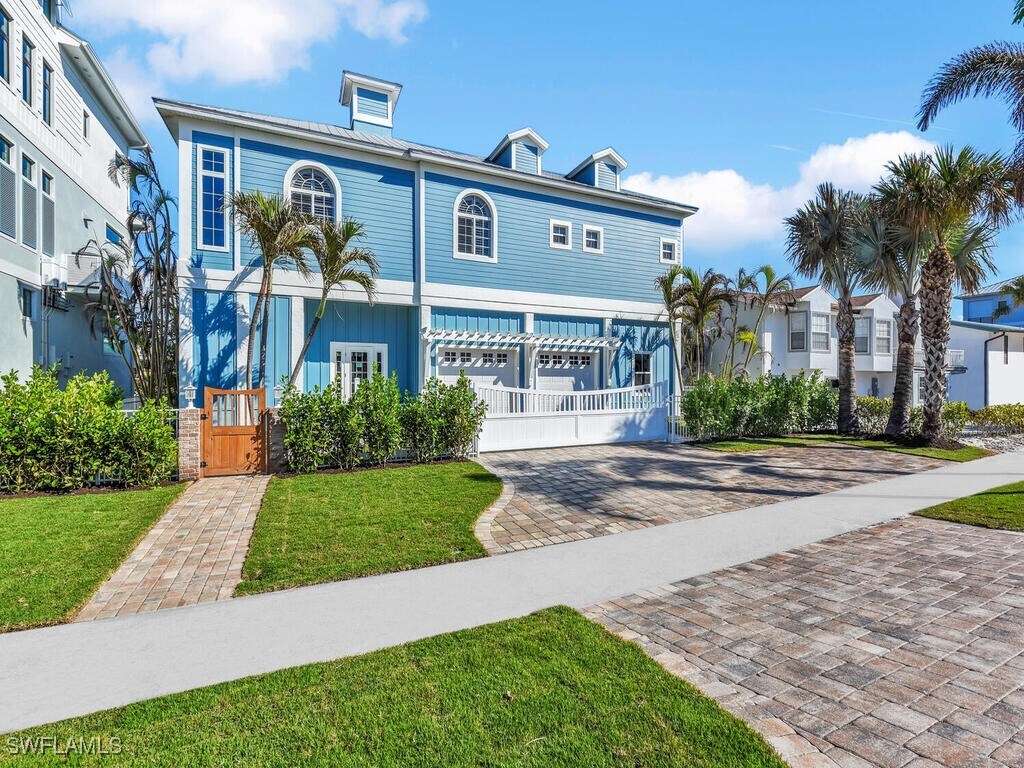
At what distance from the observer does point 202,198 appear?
12.2 metres

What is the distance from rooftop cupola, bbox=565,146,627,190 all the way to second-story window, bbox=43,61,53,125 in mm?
14966

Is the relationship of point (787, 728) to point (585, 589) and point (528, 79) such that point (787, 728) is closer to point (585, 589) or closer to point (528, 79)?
point (585, 589)

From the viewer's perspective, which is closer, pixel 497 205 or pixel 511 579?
pixel 511 579

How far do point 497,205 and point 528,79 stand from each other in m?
5.71

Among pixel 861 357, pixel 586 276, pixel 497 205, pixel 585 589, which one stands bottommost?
pixel 585 589

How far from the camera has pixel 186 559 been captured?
537 centimetres

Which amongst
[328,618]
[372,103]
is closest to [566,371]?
[372,103]

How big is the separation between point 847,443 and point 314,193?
1622 centimetres

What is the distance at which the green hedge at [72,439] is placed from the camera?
787 centimetres

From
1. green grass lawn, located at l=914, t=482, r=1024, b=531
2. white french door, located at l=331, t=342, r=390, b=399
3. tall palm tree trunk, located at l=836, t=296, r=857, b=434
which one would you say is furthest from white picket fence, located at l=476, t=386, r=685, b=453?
green grass lawn, located at l=914, t=482, r=1024, b=531

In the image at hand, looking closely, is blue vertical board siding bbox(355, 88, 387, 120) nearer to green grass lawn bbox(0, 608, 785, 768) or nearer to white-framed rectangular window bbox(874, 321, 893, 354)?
green grass lawn bbox(0, 608, 785, 768)

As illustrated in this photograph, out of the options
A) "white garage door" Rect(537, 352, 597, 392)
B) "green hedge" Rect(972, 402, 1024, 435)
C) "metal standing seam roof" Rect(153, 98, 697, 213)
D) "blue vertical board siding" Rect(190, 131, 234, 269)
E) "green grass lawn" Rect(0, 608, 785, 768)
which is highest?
"metal standing seam roof" Rect(153, 98, 697, 213)

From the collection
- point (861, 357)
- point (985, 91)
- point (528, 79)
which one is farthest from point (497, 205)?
point (861, 357)

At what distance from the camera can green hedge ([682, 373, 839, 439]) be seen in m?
14.5
